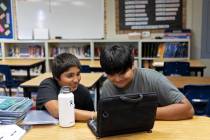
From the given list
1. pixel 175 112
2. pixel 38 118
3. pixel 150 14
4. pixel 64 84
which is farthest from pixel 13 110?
pixel 150 14

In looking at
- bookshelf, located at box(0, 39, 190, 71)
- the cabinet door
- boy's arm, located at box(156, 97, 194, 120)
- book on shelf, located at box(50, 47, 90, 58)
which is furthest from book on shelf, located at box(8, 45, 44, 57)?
boy's arm, located at box(156, 97, 194, 120)

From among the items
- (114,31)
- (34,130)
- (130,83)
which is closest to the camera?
(34,130)

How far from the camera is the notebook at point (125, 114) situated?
4.07 ft

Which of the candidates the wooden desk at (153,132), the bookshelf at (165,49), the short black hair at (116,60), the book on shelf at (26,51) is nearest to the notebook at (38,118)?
the wooden desk at (153,132)

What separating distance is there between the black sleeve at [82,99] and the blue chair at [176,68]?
8.75ft

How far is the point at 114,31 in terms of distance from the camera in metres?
5.65

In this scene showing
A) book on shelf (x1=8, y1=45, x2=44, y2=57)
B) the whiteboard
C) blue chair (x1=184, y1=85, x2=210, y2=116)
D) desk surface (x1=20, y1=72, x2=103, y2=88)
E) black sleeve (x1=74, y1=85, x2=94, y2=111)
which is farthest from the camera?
book on shelf (x1=8, y1=45, x2=44, y2=57)

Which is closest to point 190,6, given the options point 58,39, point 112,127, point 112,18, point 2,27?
point 112,18

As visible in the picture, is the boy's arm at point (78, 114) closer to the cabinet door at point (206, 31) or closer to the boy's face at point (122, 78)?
the boy's face at point (122, 78)

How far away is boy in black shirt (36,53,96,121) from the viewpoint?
1544mm

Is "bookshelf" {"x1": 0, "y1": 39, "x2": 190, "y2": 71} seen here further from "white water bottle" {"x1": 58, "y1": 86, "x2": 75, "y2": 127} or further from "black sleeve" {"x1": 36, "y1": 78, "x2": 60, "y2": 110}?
"white water bottle" {"x1": 58, "y1": 86, "x2": 75, "y2": 127}

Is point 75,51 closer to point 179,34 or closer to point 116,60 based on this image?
point 179,34

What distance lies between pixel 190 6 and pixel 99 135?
454cm

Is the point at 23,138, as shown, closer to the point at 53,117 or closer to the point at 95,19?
the point at 53,117
